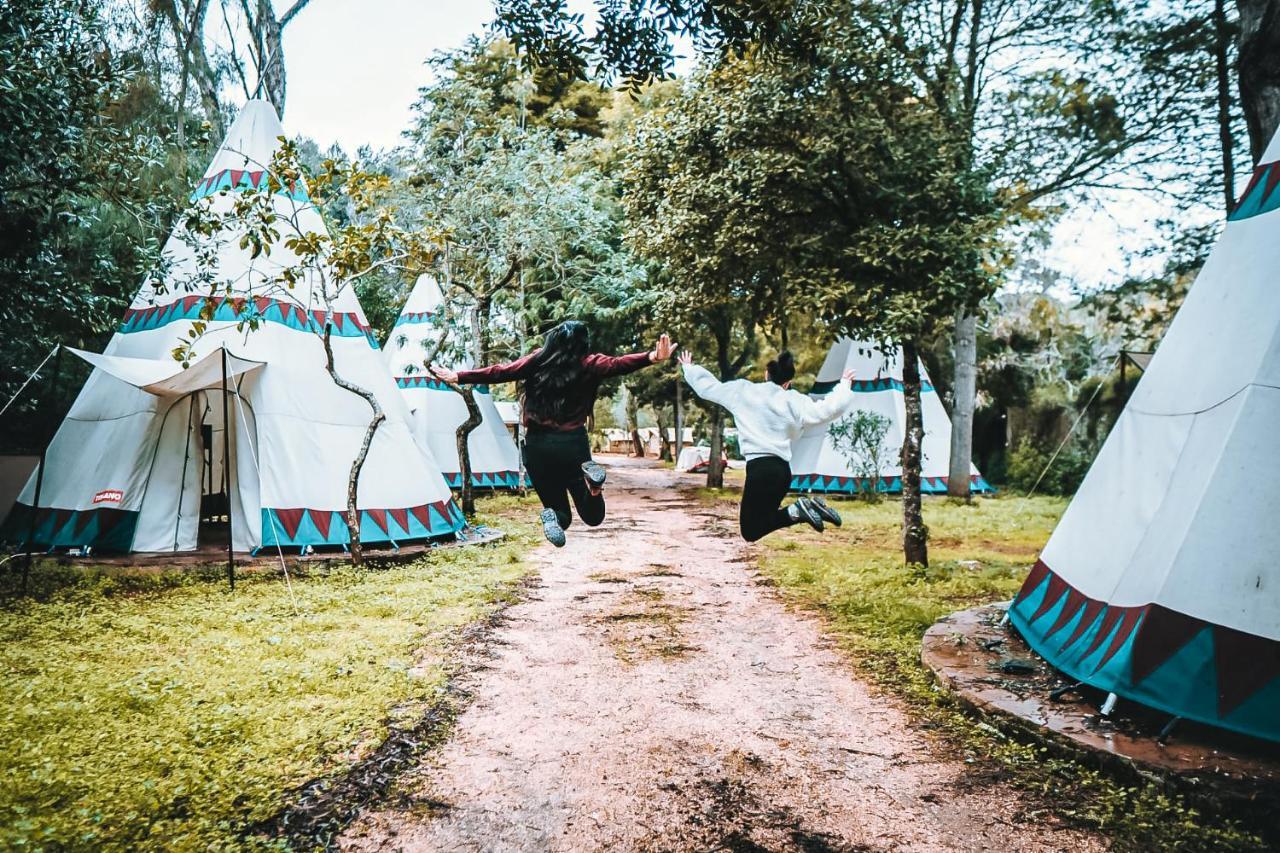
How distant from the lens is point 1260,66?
532 cm

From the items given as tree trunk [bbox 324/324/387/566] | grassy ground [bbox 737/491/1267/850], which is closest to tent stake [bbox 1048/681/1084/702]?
grassy ground [bbox 737/491/1267/850]

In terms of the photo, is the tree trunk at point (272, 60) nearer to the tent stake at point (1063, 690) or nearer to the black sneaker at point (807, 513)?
the black sneaker at point (807, 513)

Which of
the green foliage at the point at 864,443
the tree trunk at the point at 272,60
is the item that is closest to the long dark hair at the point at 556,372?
the tree trunk at the point at 272,60

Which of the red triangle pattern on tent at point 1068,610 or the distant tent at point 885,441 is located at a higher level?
the distant tent at point 885,441

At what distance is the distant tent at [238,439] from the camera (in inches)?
346

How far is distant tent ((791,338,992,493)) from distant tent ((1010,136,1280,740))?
38.2ft

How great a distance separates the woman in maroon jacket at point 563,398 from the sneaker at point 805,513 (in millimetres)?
1284

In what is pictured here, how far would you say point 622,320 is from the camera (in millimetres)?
16344

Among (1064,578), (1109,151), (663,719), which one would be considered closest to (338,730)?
(663,719)

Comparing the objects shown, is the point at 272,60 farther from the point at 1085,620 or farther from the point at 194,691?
the point at 1085,620

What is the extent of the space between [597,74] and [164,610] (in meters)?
6.10

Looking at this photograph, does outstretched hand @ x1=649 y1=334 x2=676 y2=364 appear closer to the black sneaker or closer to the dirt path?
the black sneaker

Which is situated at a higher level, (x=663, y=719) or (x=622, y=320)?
(x=622, y=320)

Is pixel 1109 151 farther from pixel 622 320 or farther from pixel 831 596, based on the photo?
pixel 622 320
